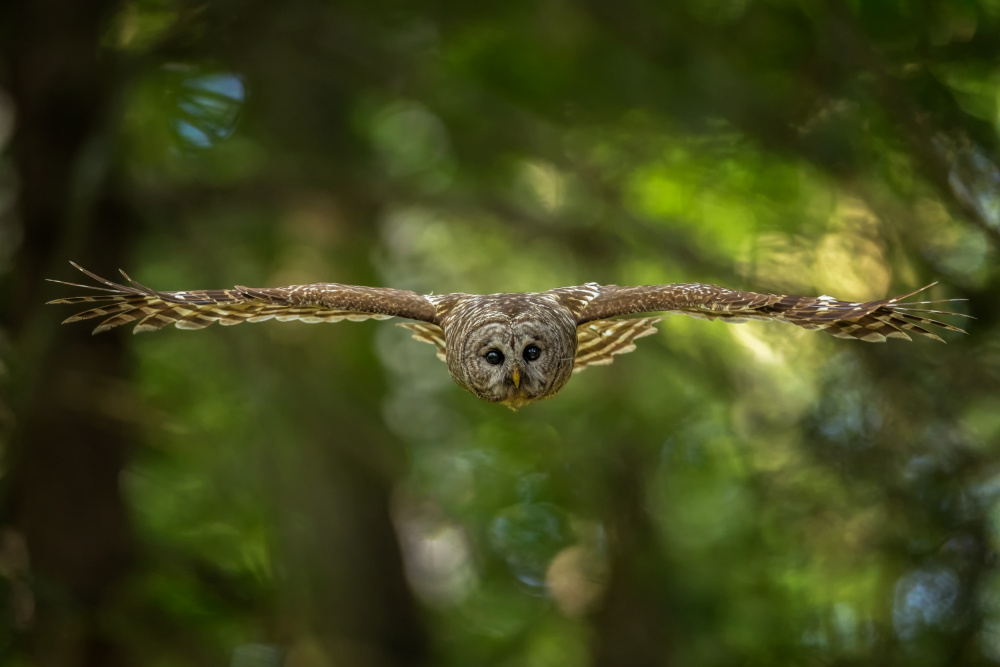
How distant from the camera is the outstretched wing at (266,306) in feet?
10.5

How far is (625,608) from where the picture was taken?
32.3ft

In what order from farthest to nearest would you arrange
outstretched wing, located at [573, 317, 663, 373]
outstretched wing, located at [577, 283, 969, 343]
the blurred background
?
the blurred background, outstretched wing, located at [573, 317, 663, 373], outstretched wing, located at [577, 283, 969, 343]

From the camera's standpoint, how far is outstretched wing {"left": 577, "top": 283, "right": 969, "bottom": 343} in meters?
3.01

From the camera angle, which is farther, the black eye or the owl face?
the black eye

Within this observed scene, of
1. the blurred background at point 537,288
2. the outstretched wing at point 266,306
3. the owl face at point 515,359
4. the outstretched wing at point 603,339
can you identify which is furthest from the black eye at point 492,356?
the blurred background at point 537,288

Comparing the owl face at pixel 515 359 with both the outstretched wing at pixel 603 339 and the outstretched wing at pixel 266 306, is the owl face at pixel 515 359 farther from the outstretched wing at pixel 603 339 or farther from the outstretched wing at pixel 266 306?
the outstretched wing at pixel 603 339

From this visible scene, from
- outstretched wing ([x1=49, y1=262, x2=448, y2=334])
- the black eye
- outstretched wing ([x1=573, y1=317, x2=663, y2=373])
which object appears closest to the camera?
outstretched wing ([x1=49, y1=262, x2=448, y2=334])

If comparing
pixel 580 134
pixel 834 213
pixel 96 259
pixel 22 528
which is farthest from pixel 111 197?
pixel 834 213

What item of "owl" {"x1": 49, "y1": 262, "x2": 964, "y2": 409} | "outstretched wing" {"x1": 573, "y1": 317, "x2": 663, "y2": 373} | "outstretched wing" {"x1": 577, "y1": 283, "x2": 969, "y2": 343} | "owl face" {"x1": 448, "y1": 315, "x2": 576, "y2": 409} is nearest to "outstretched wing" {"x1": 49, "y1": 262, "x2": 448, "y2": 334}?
"owl" {"x1": 49, "y1": 262, "x2": 964, "y2": 409}

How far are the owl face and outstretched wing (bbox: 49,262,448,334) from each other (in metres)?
0.34

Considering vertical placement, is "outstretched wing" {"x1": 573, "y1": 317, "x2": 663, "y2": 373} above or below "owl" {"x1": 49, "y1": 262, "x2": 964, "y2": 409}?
above

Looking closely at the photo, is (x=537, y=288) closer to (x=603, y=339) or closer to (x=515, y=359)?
(x=603, y=339)

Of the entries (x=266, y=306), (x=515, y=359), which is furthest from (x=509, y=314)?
(x=266, y=306)

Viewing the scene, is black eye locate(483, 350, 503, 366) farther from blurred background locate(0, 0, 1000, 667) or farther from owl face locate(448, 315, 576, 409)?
blurred background locate(0, 0, 1000, 667)
